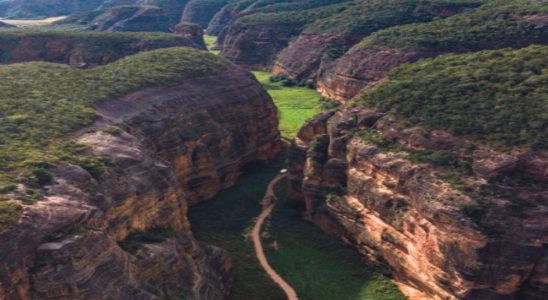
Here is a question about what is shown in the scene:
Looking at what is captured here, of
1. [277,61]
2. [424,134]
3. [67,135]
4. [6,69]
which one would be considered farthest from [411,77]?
[277,61]

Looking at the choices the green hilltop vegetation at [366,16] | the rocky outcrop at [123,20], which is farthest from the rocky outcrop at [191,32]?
the rocky outcrop at [123,20]

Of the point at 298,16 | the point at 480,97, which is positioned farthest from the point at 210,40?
the point at 480,97

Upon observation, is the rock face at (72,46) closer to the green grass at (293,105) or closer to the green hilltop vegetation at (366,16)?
the green grass at (293,105)

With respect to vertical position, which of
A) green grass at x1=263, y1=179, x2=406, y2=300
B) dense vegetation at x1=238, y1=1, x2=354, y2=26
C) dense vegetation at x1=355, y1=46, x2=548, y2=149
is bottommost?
green grass at x1=263, y1=179, x2=406, y2=300

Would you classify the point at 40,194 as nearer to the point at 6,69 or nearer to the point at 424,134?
the point at 424,134

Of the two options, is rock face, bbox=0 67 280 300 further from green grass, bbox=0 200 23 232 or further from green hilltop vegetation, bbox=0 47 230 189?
green hilltop vegetation, bbox=0 47 230 189

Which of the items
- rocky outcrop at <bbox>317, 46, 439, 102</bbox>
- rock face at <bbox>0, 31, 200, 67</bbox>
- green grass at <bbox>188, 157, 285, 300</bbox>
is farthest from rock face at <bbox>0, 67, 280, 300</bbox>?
rock face at <bbox>0, 31, 200, 67</bbox>

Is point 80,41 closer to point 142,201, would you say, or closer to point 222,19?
point 142,201
